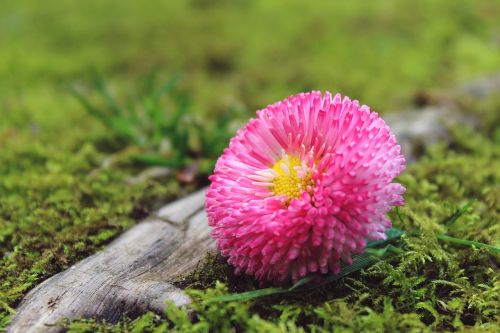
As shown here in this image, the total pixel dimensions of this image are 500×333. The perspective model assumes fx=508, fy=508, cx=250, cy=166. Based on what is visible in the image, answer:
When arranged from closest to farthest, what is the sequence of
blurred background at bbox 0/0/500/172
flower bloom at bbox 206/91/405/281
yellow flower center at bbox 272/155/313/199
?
1. flower bloom at bbox 206/91/405/281
2. yellow flower center at bbox 272/155/313/199
3. blurred background at bbox 0/0/500/172

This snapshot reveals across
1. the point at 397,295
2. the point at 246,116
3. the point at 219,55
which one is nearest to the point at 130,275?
the point at 397,295

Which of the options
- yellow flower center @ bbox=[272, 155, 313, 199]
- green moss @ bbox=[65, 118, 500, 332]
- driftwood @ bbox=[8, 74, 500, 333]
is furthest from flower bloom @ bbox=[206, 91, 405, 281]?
driftwood @ bbox=[8, 74, 500, 333]

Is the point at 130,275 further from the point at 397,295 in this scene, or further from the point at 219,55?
the point at 219,55

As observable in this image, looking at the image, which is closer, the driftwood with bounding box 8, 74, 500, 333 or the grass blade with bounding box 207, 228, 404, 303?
the grass blade with bounding box 207, 228, 404, 303

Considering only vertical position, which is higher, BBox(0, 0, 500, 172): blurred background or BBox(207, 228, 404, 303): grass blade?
BBox(0, 0, 500, 172): blurred background

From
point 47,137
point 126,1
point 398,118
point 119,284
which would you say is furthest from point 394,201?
point 126,1

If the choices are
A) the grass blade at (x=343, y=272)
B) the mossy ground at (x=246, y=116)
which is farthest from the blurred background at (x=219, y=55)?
the grass blade at (x=343, y=272)

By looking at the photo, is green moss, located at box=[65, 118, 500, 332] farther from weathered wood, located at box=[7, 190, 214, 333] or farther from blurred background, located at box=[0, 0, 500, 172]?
blurred background, located at box=[0, 0, 500, 172]

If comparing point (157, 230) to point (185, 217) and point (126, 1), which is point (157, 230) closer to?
point (185, 217)
